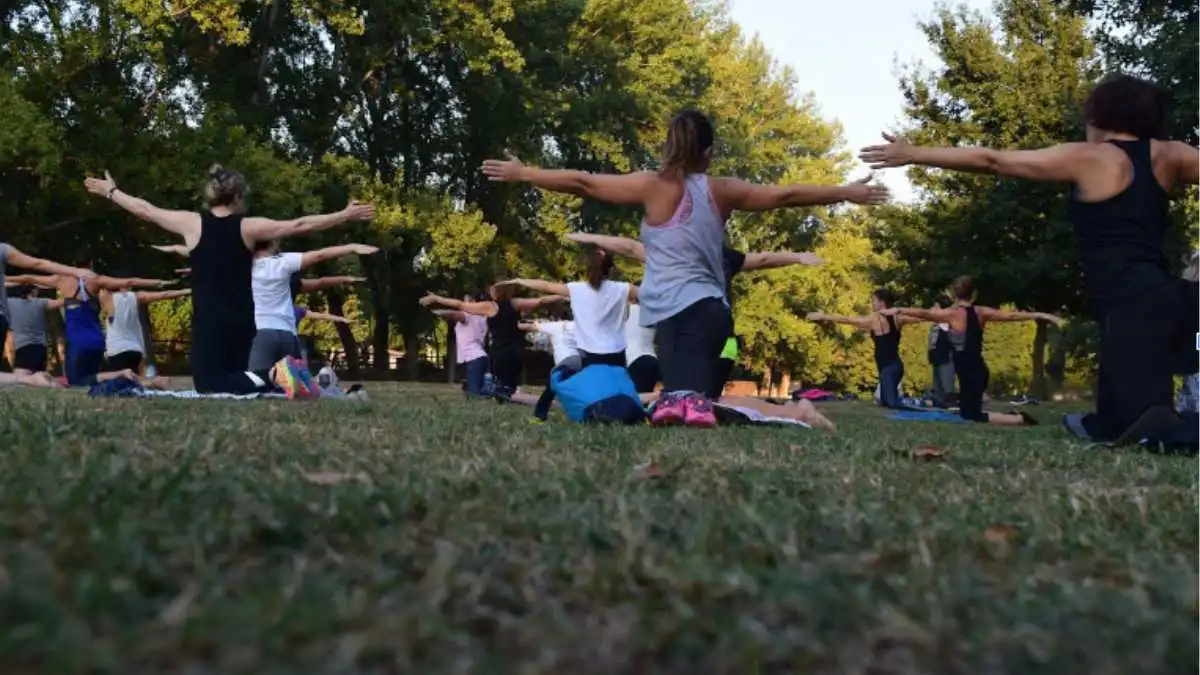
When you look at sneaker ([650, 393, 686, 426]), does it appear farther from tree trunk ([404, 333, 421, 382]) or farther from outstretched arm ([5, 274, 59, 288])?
tree trunk ([404, 333, 421, 382])

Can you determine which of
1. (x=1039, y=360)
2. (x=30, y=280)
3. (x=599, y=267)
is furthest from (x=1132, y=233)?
(x=1039, y=360)

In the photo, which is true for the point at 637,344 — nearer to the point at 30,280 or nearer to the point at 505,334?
the point at 505,334

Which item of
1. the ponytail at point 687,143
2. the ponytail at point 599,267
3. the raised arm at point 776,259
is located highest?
the ponytail at point 687,143

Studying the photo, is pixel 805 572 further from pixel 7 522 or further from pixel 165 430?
pixel 165 430

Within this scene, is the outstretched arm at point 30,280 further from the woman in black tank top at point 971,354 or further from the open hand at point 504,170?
the woman in black tank top at point 971,354

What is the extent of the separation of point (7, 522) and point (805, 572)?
154 cm

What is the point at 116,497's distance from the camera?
121 inches

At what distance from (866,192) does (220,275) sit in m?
5.45

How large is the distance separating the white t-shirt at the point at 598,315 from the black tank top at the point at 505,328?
5443 mm

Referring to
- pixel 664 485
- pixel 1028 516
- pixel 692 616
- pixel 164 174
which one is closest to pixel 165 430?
pixel 664 485

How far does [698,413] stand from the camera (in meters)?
8.32

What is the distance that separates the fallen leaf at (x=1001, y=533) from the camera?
313 centimetres

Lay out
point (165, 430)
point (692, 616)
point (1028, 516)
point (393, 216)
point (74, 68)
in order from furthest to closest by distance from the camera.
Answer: point (393, 216) < point (74, 68) < point (165, 430) < point (1028, 516) < point (692, 616)

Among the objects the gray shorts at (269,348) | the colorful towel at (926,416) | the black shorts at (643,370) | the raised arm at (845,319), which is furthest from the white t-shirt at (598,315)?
the colorful towel at (926,416)
